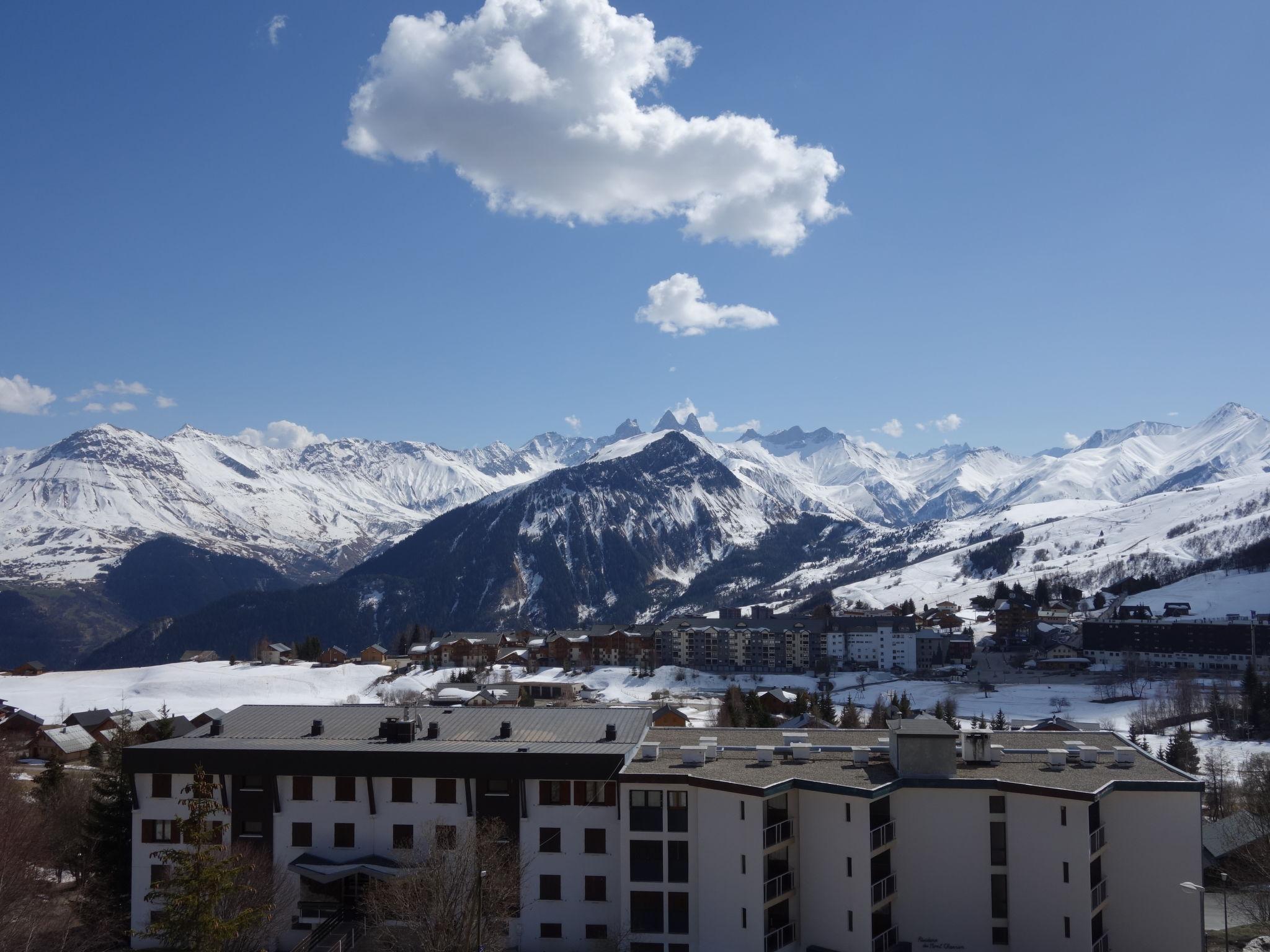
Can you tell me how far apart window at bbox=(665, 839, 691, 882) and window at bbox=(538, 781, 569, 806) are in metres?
5.14

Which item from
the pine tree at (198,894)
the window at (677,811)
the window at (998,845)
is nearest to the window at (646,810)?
the window at (677,811)

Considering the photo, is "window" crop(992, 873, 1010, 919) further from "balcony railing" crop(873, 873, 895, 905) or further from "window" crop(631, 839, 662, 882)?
"window" crop(631, 839, 662, 882)

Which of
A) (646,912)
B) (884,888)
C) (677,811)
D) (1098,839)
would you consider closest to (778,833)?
(677,811)

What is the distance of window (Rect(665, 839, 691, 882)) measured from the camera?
122 ft

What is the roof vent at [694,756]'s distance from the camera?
38.9m

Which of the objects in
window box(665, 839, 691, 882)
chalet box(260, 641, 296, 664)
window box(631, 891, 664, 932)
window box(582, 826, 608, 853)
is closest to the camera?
window box(631, 891, 664, 932)

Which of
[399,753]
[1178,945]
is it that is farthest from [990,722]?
[399,753]

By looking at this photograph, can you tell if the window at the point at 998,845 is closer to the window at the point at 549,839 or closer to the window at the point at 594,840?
the window at the point at 594,840

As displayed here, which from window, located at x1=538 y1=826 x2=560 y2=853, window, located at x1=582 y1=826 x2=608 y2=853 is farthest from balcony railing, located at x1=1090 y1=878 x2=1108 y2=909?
window, located at x1=538 y1=826 x2=560 y2=853

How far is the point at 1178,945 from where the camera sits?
35.1 m

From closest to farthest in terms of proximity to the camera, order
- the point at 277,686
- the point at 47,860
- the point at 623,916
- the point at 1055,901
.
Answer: the point at 1055,901 → the point at 623,916 → the point at 47,860 → the point at 277,686

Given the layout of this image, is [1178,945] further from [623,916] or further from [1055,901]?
[623,916]

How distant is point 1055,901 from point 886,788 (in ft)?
23.7

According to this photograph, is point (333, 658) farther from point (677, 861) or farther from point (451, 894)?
point (451, 894)
